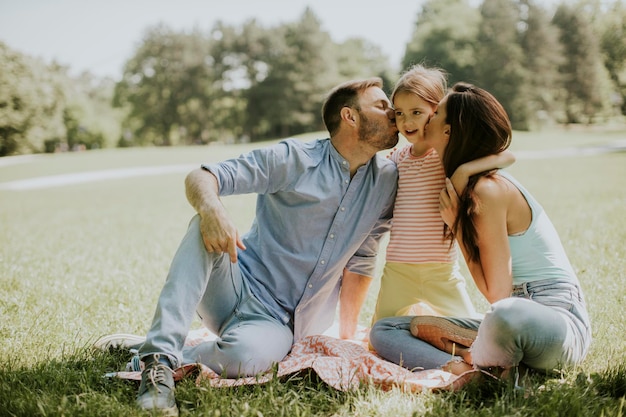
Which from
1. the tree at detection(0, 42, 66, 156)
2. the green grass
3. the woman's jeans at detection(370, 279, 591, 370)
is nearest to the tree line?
the tree at detection(0, 42, 66, 156)

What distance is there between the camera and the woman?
2.50 meters

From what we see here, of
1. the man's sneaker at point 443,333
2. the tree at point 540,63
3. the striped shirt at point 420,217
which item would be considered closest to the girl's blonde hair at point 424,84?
the striped shirt at point 420,217

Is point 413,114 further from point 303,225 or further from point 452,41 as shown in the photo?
point 452,41

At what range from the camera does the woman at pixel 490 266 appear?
2496 mm

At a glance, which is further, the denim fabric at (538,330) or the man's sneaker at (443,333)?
the man's sneaker at (443,333)

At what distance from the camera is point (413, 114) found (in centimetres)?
324

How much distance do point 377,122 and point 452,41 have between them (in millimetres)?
66580

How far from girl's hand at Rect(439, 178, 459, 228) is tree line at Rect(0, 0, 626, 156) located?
5571 cm

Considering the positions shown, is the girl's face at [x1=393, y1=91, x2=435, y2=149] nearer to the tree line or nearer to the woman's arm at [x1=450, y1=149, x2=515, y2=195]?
the woman's arm at [x1=450, y1=149, x2=515, y2=195]

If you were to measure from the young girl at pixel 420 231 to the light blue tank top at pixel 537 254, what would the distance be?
54 centimetres

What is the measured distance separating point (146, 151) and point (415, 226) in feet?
115

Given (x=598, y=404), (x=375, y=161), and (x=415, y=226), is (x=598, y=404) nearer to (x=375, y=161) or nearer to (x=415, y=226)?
(x=415, y=226)

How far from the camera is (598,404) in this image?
230 centimetres

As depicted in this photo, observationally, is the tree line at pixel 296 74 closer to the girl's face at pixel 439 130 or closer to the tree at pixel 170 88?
the tree at pixel 170 88
